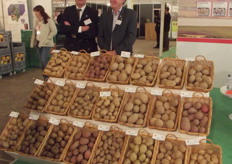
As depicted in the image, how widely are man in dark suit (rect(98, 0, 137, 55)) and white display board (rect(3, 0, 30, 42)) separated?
17.1ft

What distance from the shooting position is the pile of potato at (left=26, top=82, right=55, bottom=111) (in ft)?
8.73

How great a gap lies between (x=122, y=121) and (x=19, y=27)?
664cm

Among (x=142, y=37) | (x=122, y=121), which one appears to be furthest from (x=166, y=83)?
(x=142, y=37)

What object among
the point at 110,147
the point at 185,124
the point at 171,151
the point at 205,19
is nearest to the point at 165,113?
the point at 185,124

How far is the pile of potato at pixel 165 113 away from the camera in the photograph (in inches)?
88.0

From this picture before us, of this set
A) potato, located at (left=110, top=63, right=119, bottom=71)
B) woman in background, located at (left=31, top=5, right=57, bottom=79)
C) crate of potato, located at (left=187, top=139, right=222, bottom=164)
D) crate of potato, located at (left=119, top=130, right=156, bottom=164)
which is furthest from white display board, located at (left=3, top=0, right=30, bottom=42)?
crate of potato, located at (left=187, top=139, right=222, bottom=164)

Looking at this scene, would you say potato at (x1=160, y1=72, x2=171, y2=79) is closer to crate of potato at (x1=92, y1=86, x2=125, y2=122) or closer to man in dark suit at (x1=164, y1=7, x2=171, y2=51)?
crate of potato at (x1=92, y1=86, x2=125, y2=122)

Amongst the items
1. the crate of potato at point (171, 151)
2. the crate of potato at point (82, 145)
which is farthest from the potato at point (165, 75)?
the crate of potato at point (82, 145)

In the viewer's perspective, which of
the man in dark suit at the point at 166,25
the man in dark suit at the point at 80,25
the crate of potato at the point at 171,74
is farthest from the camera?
the man in dark suit at the point at 166,25

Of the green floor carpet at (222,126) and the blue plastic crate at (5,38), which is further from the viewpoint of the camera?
the blue plastic crate at (5,38)

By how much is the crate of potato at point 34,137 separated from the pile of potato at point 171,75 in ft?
3.88

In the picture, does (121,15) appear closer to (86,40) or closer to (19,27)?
(86,40)

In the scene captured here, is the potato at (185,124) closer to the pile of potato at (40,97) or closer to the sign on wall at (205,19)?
the pile of potato at (40,97)

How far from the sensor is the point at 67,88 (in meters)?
2.73
